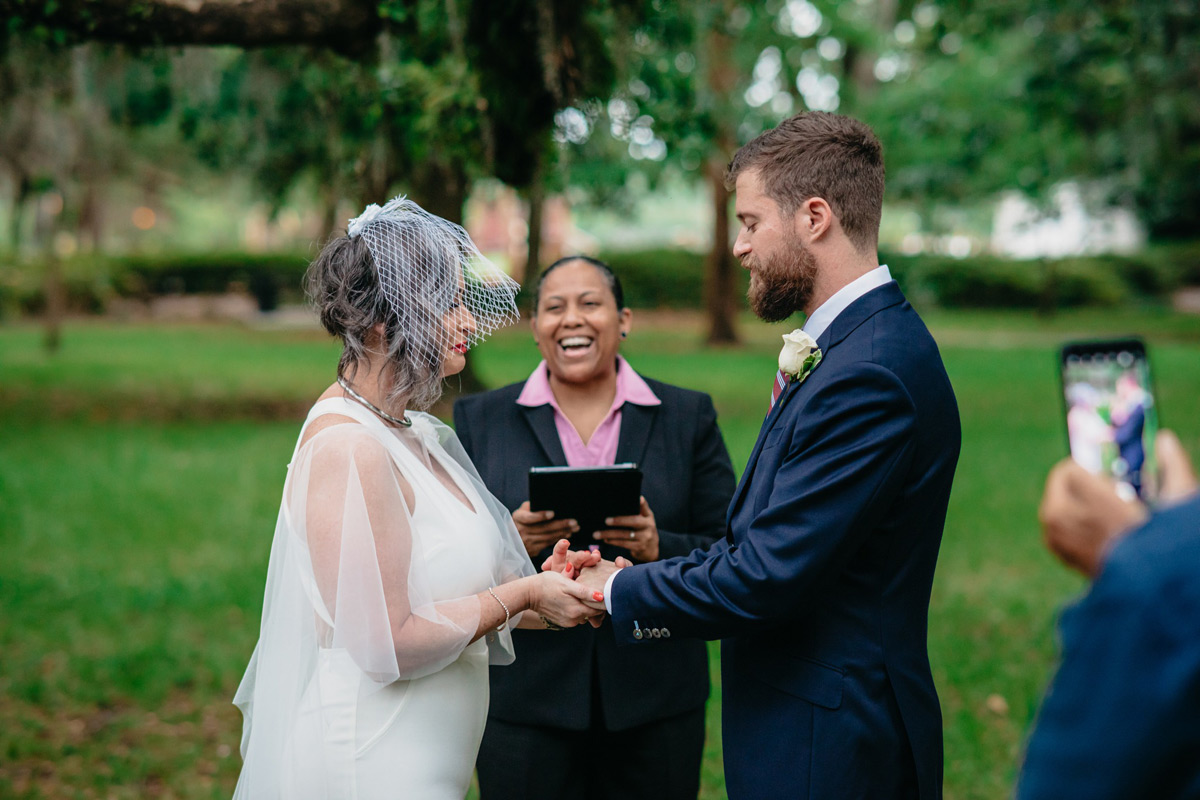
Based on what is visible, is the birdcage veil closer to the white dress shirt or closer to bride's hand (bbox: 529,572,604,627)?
bride's hand (bbox: 529,572,604,627)

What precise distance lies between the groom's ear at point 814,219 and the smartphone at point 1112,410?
0.67m

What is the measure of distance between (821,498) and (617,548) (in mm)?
1152

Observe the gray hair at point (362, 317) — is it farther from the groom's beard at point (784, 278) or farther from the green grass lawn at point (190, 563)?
the green grass lawn at point (190, 563)

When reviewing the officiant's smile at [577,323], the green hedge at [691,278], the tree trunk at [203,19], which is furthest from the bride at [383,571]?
the green hedge at [691,278]

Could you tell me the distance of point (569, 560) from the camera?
2.89 metres

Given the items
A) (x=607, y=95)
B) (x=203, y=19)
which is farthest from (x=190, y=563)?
(x=607, y=95)

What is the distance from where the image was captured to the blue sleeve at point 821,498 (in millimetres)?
2246

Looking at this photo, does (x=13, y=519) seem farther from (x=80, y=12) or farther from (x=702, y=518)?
(x=702, y=518)

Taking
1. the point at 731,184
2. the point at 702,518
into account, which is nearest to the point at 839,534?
the point at 731,184

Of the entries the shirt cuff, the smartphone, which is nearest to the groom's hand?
the shirt cuff

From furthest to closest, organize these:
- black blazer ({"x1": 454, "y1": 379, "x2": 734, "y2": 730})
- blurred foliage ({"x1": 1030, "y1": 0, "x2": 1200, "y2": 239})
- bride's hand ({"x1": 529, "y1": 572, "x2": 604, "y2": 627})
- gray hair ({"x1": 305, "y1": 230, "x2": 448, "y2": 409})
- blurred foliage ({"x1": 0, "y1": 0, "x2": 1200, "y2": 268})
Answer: blurred foliage ({"x1": 1030, "y1": 0, "x2": 1200, "y2": 239})
blurred foliage ({"x1": 0, "y1": 0, "x2": 1200, "y2": 268})
black blazer ({"x1": 454, "y1": 379, "x2": 734, "y2": 730})
bride's hand ({"x1": 529, "y1": 572, "x2": 604, "y2": 627})
gray hair ({"x1": 305, "y1": 230, "x2": 448, "y2": 409})

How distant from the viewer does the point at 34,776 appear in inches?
181

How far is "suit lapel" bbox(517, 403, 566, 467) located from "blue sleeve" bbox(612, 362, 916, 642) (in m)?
1.07

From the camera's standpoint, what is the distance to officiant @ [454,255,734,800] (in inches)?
123
